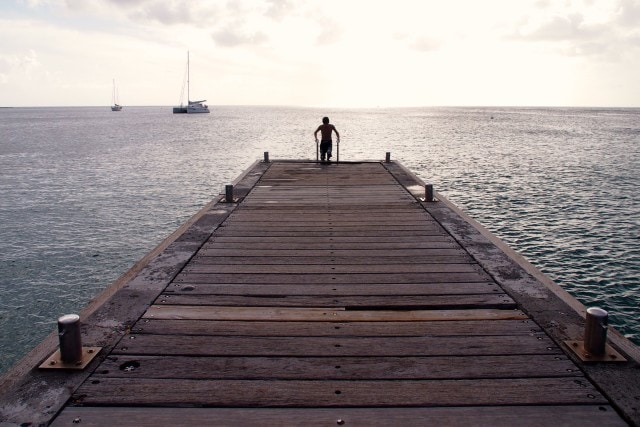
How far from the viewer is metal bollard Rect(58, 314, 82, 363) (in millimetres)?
4336

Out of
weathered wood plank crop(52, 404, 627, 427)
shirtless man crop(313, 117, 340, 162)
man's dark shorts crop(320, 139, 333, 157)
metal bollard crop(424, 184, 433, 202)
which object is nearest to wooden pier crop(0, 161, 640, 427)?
weathered wood plank crop(52, 404, 627, 427)

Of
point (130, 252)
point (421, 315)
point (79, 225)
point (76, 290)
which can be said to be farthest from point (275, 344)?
point (79, 225)

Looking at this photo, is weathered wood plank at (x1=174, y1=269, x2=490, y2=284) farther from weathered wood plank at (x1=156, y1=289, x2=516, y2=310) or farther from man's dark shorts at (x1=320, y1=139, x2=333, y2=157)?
man's dark shorts at (x1=320, y1=139, x2=333, y2=157)

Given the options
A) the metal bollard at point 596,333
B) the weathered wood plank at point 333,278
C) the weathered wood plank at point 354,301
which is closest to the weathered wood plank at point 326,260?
the weathered wood plank at point 333,278

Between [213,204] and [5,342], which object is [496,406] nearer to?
[213,204]

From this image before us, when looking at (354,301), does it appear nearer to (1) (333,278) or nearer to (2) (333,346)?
(1) (333,278)

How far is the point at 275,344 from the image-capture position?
4.82 meters

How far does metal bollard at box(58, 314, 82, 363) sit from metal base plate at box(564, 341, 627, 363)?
178 inches

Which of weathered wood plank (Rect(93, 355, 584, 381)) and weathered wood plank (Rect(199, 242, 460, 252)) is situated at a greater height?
weathered wood plank (Rect(199, 242, 460, 252))

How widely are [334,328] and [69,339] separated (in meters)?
2.50

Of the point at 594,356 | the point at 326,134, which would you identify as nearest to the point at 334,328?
the point at 594,356

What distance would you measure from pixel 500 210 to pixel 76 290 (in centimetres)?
1745

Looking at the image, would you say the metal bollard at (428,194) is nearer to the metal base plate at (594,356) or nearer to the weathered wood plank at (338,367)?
the metal base plate at (594,356)

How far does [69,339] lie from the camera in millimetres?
4363
